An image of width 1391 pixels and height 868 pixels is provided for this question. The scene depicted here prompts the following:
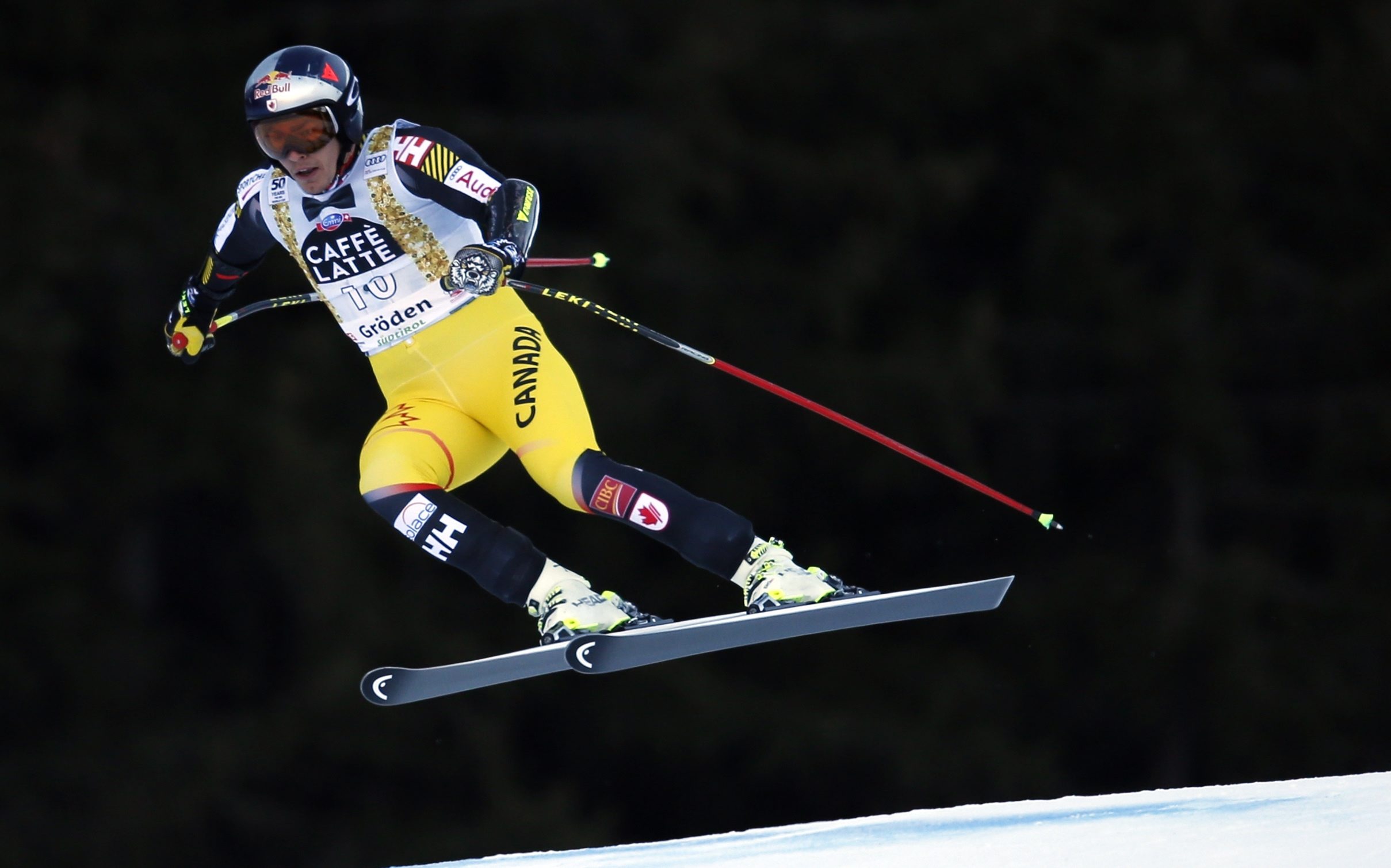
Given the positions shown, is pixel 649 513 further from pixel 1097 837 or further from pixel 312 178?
pixel 1097 837

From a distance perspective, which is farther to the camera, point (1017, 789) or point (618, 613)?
point (1017, 789)

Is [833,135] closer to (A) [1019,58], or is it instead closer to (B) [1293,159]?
(A) [1019,58]

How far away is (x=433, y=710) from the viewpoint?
11984 mm

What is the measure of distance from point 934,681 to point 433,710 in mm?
3038

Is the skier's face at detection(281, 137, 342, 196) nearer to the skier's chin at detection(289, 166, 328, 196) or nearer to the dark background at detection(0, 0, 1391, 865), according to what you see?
the skier's chin at detection(289, 166, 328, 196)

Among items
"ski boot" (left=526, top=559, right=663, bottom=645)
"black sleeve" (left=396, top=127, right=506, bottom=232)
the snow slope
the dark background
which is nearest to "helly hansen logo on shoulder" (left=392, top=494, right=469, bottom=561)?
"ski boot" (left=526, top=559, right=663, bottom=645)

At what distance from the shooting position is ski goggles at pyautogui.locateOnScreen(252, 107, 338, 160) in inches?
201

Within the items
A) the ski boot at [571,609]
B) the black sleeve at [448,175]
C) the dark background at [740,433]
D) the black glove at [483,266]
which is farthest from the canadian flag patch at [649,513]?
the dark background at [740,433]

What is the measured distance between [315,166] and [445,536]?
101cm

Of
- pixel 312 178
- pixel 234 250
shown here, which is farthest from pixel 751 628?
pixel 234 250

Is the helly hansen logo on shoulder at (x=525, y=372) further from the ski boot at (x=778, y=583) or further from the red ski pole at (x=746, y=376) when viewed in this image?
the ski boot at (x=778, y=583)

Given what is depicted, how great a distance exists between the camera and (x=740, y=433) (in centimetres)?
1188

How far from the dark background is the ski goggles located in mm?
6084

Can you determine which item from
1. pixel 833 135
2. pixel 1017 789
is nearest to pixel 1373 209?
pixel 833 135
